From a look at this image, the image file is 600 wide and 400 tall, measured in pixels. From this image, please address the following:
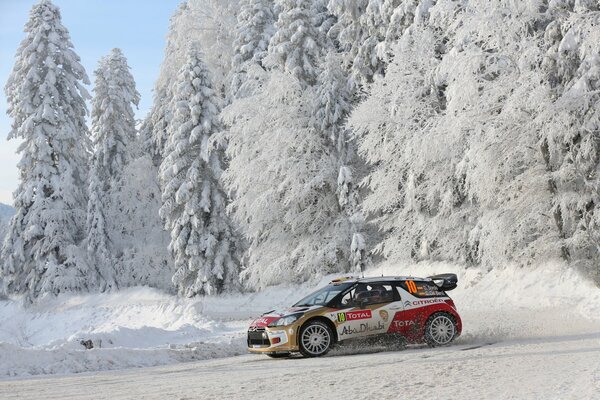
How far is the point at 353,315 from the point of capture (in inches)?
551

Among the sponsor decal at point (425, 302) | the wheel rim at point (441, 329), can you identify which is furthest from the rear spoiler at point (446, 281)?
the wheel rim at point (441, 329)

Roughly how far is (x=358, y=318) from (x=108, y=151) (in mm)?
37584

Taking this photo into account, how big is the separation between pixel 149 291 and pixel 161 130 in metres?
10.6

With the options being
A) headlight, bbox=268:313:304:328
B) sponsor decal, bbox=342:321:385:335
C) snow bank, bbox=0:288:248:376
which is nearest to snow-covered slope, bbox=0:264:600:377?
snow bank, bbox=0:288:248:376

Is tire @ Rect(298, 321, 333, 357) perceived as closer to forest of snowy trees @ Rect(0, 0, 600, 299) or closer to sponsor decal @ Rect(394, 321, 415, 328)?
sponsor decal @ Rect(394, 321, 415, 328)

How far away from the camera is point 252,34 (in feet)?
140

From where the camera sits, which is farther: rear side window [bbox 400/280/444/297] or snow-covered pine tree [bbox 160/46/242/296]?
snow-covered pine tree [bbox 160/46/242/296]

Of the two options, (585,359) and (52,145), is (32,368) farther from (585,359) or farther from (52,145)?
(52,145)

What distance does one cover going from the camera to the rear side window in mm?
14695

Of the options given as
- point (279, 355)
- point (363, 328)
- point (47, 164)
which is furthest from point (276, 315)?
point (47, 164)

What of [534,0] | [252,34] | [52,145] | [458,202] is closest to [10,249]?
[52,145]

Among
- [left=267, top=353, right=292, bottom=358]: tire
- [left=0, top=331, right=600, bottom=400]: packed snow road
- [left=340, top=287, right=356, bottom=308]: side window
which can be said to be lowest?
[left=0, top=331, right=600, bottom=400]: packed snow road

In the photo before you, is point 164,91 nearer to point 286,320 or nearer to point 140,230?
point 140,230

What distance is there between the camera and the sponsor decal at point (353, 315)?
45.6 ft
